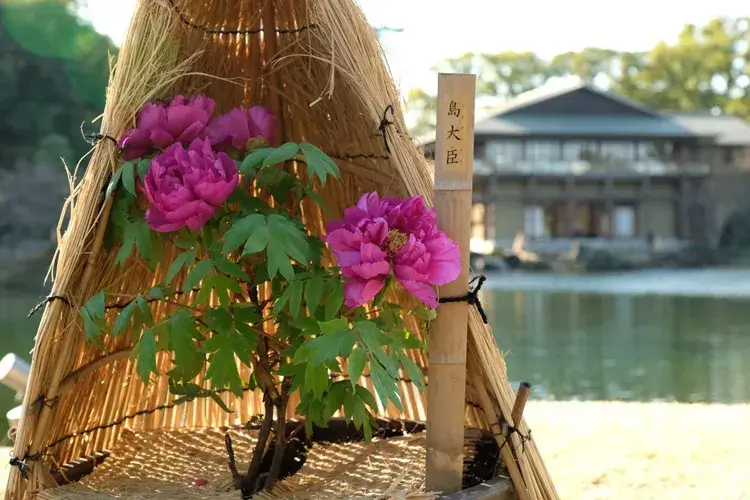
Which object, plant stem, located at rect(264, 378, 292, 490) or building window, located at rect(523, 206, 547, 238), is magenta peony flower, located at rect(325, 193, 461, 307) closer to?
plant stem, located at rect(264, 378, 292, 490)

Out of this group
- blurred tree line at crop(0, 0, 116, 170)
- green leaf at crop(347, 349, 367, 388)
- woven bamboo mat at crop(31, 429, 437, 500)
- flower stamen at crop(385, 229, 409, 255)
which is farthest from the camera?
blurred tree line at crop(0, 0, 116, 170)

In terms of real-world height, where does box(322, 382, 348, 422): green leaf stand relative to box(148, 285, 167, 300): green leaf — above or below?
below

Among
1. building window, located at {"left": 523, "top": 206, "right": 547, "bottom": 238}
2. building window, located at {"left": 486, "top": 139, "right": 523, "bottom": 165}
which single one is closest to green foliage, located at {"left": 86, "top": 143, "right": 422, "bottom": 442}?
building window, located at {"left": 486, "top": 139, "right": 523, "bottom": 165}

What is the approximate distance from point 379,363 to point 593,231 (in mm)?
19410

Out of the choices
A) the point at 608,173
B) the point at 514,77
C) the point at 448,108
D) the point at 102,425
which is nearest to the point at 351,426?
the point at 102,425

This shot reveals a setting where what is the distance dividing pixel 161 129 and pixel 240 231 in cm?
30

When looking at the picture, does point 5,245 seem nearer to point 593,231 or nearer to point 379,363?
point 593,231

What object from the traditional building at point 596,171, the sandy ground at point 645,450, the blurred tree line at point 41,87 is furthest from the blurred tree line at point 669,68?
the sandy ground at point 645,450

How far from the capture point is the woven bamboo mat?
147 cm

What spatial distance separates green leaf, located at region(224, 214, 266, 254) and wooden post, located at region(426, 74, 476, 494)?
11.4 inches

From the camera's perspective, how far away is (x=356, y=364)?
112cm

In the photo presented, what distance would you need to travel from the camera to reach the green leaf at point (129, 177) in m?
1.29

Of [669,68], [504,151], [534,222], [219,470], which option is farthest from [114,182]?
[669,68]

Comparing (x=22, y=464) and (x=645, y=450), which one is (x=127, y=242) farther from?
(x=645, y=450)
